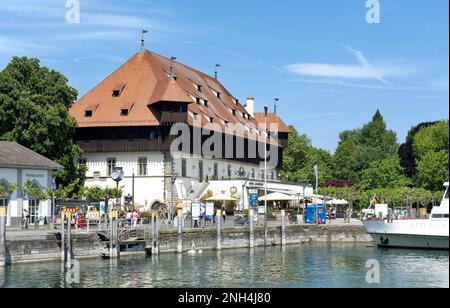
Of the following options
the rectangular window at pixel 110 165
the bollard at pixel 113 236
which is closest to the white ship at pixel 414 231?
the bollard at pixel 113 236

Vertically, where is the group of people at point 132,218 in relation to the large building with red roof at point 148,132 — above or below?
below

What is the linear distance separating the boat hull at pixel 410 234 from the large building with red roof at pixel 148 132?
1815 cm

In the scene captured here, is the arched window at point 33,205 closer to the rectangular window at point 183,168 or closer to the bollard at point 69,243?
the bollard at point 69,243

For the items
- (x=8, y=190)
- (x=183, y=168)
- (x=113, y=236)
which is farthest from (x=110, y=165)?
(x=113, y=236)

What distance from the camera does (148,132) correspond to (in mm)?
74250

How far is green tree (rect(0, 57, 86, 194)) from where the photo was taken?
66125mm

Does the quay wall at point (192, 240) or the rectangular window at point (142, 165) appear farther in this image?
the rectangular window at point (142, 165)

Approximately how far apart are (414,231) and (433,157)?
36244 mm

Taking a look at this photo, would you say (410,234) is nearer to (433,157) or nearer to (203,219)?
(203,219)

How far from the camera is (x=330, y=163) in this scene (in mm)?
126500

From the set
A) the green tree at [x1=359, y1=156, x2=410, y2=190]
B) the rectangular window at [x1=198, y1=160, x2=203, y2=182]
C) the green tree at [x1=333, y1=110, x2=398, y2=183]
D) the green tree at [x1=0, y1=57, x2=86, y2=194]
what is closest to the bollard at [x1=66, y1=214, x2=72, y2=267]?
the green tree at [x1=0, y1=57, x2=86, y2=194]

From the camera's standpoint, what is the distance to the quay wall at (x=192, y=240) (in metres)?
43.1

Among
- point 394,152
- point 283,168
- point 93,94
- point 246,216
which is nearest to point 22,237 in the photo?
point 246,216

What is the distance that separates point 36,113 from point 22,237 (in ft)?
80.3
